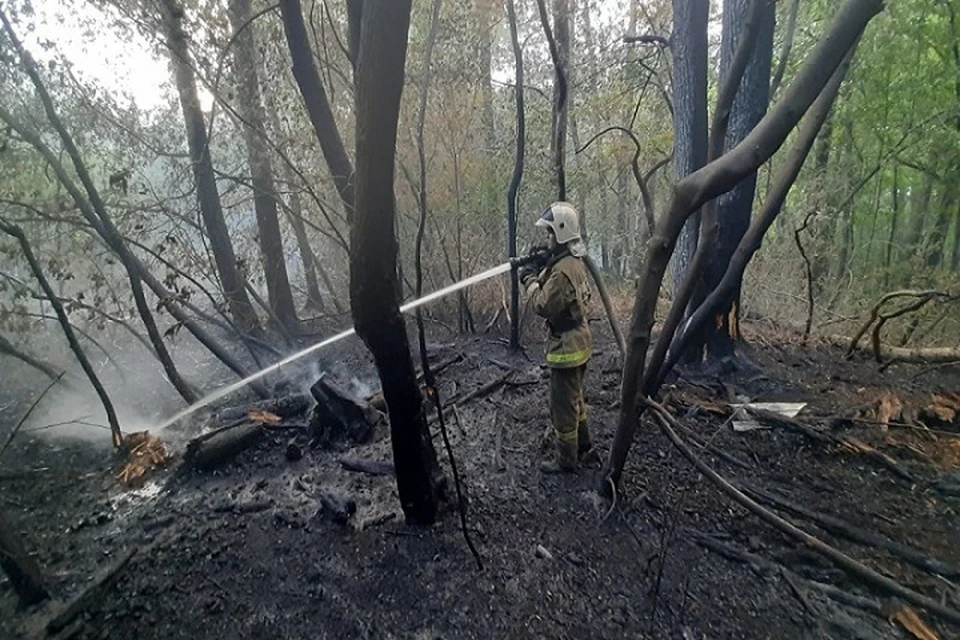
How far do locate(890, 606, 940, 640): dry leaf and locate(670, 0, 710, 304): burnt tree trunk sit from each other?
356 centimetres

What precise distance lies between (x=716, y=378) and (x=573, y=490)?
274 centimetres

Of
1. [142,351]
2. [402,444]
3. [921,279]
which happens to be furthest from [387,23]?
[921,279]

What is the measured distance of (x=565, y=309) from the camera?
4.00 metres

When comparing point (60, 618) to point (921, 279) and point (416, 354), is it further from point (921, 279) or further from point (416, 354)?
point (921, 279)

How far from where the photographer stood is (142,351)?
31.9 ft

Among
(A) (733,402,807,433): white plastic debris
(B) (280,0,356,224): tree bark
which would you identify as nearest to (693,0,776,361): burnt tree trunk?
(A) (733,402,807,433): white plastic debris

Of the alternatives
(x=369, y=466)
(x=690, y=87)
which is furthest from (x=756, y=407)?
(x=369, y=466)

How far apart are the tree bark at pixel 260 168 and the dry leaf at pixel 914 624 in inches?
282

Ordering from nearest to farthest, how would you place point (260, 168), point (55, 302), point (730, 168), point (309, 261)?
point (730, 168), point (55, 302), point (260, 168), point (309, 261)

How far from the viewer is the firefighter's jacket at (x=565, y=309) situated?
13.0 feet

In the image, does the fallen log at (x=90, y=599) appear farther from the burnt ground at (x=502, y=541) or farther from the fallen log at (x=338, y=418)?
the fallen log at (x=338, y=418)

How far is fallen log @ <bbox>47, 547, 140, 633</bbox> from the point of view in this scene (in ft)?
9.79

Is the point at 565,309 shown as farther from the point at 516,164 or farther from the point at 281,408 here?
the point at 281,408

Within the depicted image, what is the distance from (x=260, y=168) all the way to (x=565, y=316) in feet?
24.3
